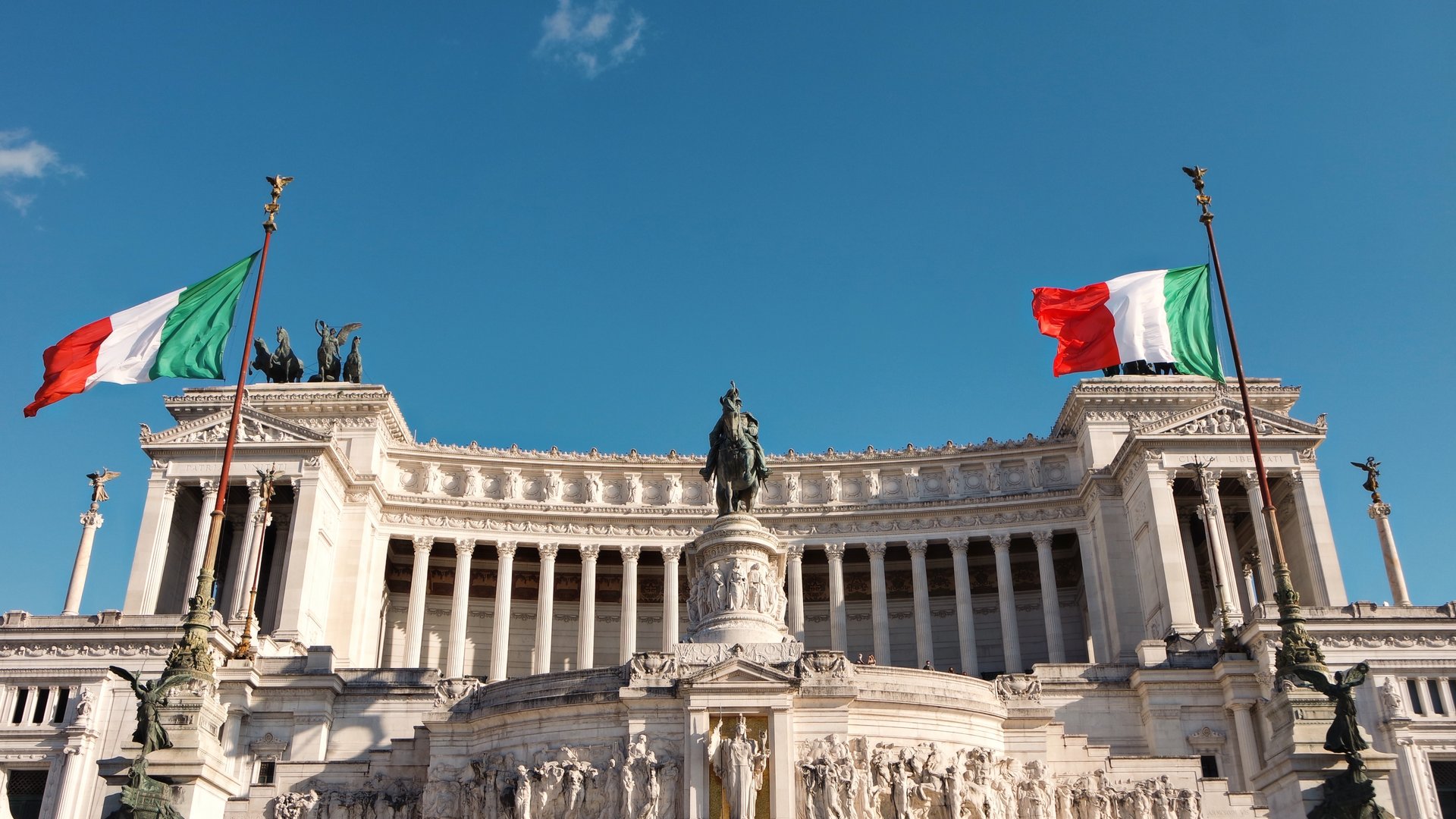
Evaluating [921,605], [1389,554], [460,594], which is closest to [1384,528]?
[1389,554]

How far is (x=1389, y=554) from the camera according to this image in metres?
52.8

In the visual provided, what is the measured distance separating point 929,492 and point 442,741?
4283cm

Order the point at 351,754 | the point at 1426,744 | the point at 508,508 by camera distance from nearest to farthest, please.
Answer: the point at 1426,744
the point at 351,754
the point at 508,508

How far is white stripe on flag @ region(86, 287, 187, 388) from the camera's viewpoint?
4025 centimetres

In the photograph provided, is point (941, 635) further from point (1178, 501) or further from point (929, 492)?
point (1178, 501)

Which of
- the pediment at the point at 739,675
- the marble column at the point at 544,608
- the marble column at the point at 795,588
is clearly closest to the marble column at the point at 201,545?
the marble column at the point at 544,608

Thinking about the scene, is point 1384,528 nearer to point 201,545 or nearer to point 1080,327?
point 1080,327

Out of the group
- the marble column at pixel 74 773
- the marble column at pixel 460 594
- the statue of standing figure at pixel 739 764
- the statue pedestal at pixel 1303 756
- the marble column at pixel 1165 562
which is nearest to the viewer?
the statue pedestal at pixel 1303 756

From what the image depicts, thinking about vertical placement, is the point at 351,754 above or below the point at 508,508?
below

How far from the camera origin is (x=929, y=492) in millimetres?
71500

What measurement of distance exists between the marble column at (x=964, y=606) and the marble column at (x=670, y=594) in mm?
15566

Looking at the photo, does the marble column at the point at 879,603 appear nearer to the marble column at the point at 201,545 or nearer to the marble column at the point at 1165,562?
the marble column at the point at 1165,562

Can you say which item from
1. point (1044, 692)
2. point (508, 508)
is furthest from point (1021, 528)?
point (508, 508)

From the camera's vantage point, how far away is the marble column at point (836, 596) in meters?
67.6
